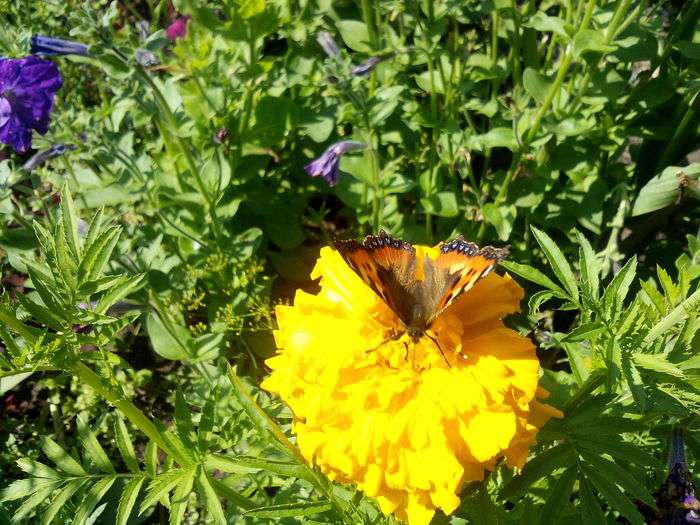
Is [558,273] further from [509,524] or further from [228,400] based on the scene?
[228,400]

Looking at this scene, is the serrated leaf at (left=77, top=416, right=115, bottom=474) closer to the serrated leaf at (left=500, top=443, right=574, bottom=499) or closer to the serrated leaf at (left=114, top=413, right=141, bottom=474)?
the serrated leaf at (left=114, top=413, right=141, bottom=474)

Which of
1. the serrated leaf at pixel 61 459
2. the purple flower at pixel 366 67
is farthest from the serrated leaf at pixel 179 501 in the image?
the purple flower at pixel 366 67

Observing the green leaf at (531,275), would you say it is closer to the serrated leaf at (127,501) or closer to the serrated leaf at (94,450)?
the serrated leaf at (127,501)

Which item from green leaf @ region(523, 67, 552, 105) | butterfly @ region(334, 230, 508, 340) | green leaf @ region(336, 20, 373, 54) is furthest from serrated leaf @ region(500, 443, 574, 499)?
green leaf @ region(336, 20, 373, 54)

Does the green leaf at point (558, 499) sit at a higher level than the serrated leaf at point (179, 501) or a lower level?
lower

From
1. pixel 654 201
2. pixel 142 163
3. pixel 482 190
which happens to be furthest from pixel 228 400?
pixel 654 201
